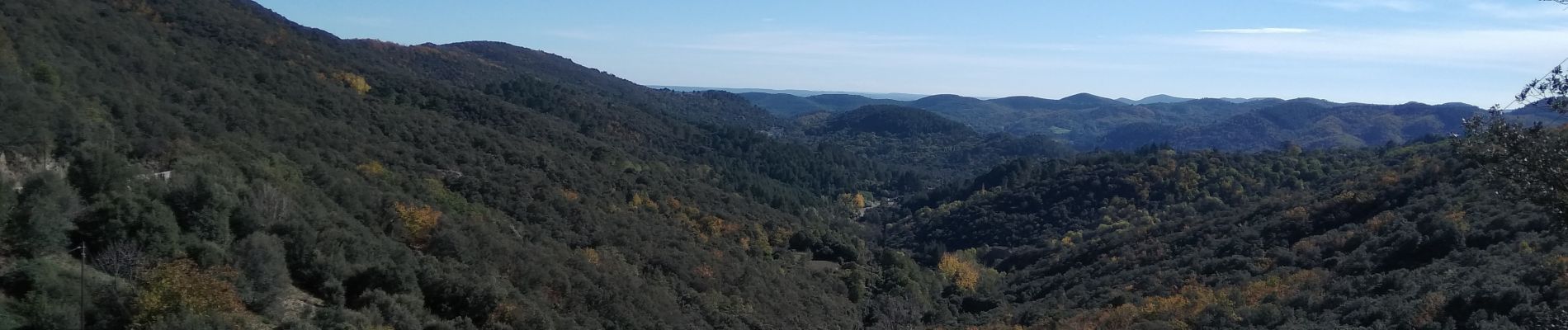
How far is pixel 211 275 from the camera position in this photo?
15.8 metres

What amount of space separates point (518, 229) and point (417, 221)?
853 cm

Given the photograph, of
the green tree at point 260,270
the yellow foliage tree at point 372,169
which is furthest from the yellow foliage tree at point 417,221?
the green tree at point 260,270

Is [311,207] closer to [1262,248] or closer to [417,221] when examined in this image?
[417,221]

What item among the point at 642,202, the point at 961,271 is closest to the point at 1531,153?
the point at 642,202

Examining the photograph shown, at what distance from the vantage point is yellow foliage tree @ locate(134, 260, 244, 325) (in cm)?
1380

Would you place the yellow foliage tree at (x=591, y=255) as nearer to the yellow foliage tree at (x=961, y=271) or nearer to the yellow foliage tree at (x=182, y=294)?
the yellow foliage tree at (x=182, y=294)

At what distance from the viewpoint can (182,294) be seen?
1412cm

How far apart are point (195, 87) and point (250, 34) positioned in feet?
103

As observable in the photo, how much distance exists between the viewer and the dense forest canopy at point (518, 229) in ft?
52.0

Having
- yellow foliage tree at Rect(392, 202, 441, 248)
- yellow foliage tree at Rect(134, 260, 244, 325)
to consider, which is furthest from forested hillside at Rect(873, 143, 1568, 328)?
yellow foliage tree at Rect(392, 202, 441, 248)

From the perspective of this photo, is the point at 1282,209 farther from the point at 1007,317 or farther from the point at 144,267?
the point at 144,267

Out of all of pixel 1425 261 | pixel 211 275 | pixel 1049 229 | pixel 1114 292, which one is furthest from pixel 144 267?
pixel 1049 229

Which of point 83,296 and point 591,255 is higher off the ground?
point 83,296

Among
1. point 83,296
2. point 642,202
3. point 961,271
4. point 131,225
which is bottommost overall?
point 961,271
